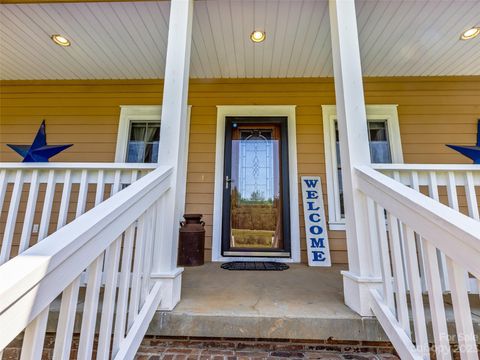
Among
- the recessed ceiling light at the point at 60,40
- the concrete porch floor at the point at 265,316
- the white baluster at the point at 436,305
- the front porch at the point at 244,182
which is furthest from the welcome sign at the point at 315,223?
the recessed ceiling light at the point at 60,40

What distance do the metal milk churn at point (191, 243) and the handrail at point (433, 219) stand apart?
1.20 meters

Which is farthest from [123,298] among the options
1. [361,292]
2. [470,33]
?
[470,33]

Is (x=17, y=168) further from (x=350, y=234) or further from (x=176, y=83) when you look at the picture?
(x=350, y=234)

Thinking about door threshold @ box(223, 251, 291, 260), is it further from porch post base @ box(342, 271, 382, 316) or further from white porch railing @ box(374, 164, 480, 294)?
white porch railing @ box(374, 164, 480, 294)

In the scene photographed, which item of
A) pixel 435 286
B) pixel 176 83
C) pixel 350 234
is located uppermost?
pixel 176 83

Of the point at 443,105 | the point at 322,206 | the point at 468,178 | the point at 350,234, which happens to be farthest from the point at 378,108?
the point at 350,234

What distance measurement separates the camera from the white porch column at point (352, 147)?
1.42 meters

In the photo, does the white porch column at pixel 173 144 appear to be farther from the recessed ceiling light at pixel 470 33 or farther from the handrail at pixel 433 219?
the recessed ceiling light at pixel 470 33

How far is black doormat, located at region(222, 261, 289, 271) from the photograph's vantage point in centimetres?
253

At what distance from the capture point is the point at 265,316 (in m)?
1.33

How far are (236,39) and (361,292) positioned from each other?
258 cm

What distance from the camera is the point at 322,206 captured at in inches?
119

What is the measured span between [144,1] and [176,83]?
1.15 metres

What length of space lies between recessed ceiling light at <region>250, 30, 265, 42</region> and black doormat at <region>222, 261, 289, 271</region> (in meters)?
2.42
